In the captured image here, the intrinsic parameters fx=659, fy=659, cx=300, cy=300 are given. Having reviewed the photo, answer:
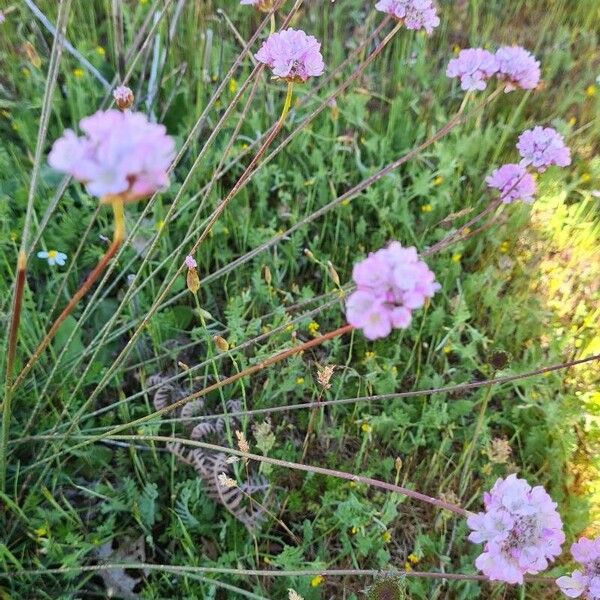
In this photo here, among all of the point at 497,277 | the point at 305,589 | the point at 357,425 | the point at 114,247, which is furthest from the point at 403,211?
the point at 114,247

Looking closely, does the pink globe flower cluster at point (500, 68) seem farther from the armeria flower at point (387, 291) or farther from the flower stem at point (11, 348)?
the flower stem at point (11, 348)

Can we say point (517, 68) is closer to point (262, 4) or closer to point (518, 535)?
point (262, 4)

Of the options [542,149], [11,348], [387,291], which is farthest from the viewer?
[542,149]

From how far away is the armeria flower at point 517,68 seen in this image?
1.52 meters

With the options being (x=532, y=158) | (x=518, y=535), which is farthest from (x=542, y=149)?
(x=518, y=535)

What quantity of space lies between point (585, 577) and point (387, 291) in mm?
702

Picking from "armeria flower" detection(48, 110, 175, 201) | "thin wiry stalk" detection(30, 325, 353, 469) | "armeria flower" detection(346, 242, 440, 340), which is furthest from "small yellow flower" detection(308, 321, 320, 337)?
"armeria flower" detection(48, 110, 175, 201)

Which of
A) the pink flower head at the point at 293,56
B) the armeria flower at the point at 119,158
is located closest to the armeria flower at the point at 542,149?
the pink flower head at the point at 293,56

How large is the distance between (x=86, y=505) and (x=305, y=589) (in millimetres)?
517

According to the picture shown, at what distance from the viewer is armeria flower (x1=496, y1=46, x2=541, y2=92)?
152 cm

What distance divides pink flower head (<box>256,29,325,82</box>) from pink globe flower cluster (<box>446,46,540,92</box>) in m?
0.49

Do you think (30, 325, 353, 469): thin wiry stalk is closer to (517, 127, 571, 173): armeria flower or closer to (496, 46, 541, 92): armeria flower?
(517, 127, 571, 173): armeria flower

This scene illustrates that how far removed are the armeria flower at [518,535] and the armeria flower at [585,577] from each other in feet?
0.38

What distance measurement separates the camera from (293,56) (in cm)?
118
